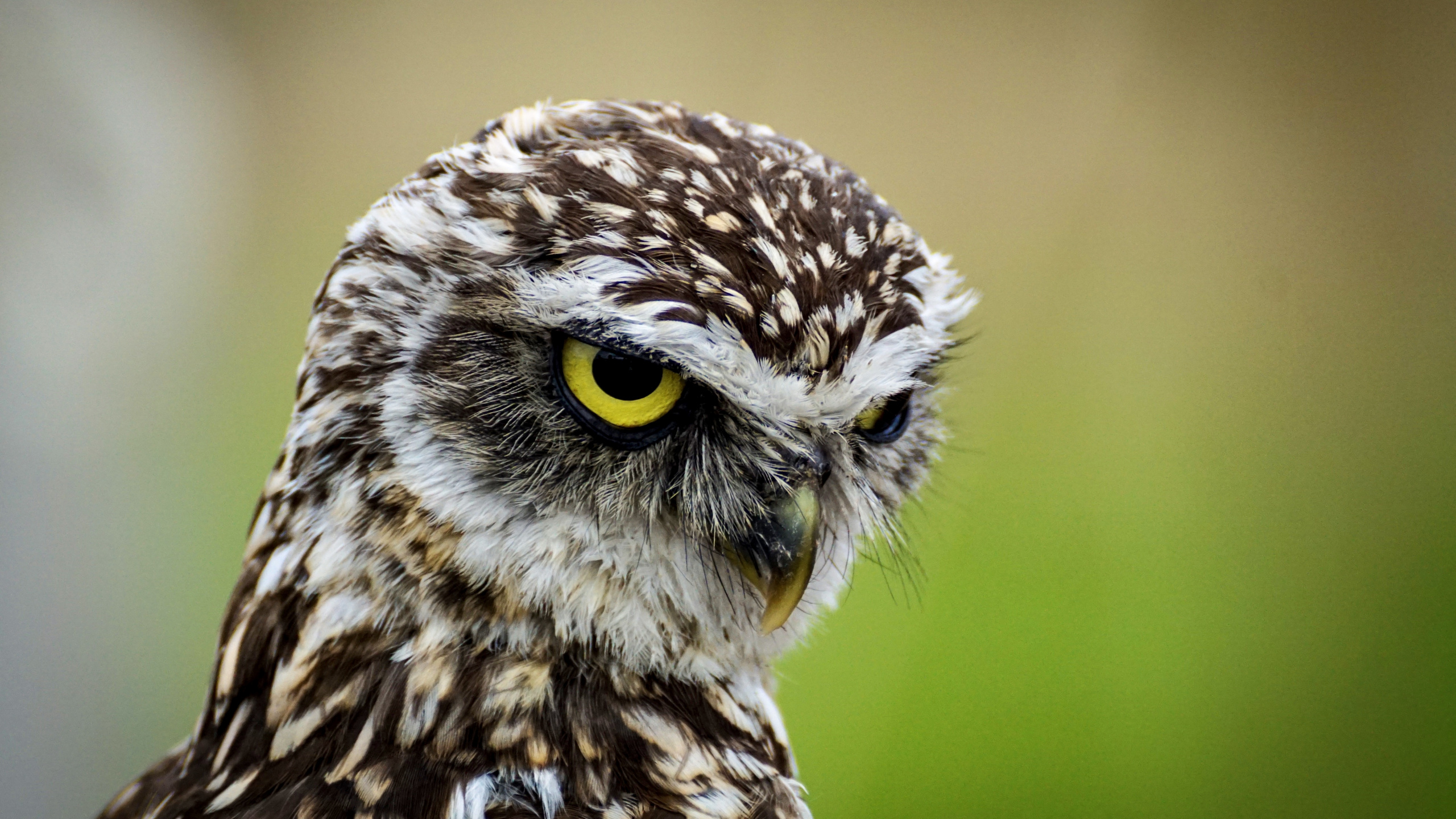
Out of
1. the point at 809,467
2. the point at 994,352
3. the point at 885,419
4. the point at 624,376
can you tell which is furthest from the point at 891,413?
the point at 994,352

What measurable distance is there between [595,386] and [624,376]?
31 mm

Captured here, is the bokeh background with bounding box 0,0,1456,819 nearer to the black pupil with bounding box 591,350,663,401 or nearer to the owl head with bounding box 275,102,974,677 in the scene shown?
the owl head with bounding box 275,102,974,677

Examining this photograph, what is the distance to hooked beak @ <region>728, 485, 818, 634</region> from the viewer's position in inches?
34.3

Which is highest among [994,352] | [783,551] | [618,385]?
[994,352]

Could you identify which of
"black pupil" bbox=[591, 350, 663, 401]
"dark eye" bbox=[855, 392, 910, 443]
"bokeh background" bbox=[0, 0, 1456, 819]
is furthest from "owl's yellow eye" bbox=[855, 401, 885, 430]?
"bokeh background" bbox=[0, 0, 1456, 819]

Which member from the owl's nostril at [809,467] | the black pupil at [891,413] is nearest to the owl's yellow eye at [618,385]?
the owl's nostril at [809,467]

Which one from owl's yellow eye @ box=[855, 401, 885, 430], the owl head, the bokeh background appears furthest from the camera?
the bokeh background

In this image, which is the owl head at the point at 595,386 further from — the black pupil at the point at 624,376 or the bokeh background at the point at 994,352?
the bokeh background at the point at 994,352

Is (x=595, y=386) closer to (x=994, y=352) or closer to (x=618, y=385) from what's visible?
(x=618, y=385)

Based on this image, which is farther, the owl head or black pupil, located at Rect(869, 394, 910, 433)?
black pupil, located at Rect(869, 394, 910, 433)

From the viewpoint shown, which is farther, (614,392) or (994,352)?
(994,352)

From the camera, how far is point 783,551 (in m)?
0.88

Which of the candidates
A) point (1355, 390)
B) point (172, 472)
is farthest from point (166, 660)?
point (1355, 390)

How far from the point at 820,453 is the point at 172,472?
229 cm
